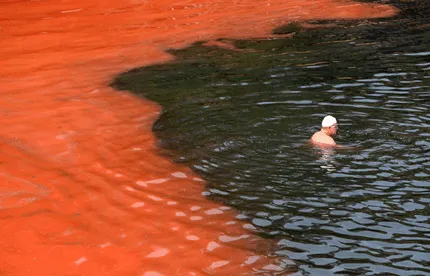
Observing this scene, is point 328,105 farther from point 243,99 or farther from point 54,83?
point 54,83

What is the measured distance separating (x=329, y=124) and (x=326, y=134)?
255mm

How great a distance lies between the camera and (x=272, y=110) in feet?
40.4

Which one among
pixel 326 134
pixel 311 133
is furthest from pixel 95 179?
pixel 311 133

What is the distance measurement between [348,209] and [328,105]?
162 inches

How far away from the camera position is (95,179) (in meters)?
9.59

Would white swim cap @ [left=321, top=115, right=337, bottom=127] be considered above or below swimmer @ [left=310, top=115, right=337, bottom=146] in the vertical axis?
above

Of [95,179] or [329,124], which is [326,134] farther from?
[95,179]

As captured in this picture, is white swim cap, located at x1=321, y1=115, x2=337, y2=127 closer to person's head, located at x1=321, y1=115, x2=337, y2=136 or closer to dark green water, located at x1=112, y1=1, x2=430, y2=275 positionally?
person's head, located at x1=321, y1=115, x2=337, y2=136

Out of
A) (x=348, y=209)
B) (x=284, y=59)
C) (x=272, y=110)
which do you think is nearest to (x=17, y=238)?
(x=348, y=209)

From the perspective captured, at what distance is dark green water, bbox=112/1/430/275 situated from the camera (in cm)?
802

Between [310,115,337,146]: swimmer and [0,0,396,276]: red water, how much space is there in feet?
6.63

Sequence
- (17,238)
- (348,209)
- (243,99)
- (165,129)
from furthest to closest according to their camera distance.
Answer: (243,99), (165,129), (348,209), (17,238)

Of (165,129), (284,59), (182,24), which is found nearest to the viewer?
(165,129)

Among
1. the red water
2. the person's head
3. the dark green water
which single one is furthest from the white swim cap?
the red water
